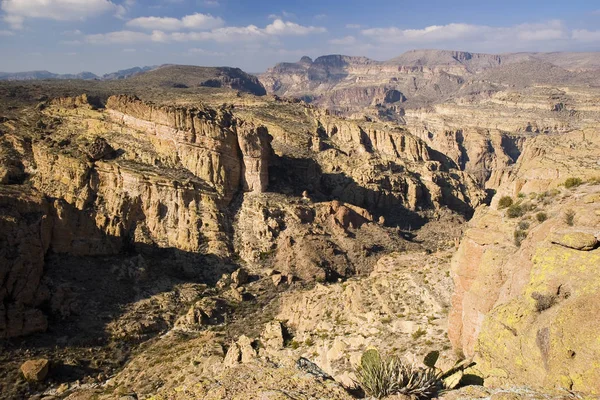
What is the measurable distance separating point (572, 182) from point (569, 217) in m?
6.86

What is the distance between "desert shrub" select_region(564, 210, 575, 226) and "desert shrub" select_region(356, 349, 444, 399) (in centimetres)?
719

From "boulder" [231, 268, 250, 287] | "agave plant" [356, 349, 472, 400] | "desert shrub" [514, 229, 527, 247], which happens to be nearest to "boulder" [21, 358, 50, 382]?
"boulder" [231, 268, 250, 287]

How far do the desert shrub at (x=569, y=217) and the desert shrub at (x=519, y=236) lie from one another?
207cm

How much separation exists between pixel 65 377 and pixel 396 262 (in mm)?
27340

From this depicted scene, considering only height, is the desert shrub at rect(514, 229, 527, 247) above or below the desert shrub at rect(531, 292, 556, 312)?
above

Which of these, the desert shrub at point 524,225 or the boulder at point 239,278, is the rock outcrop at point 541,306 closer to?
the desert shrub at point 524,225

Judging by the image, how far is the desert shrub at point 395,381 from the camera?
1138 cm

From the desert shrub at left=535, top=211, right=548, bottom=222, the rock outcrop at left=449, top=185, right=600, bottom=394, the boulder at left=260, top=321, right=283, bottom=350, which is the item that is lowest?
the boulder at left=260, top=321, right=283, bottom=350

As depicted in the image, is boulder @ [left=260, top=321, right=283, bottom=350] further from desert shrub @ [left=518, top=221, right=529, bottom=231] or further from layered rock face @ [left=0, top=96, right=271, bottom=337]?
layered rock face @ [left=0, top=96, right=271, bottom=337]

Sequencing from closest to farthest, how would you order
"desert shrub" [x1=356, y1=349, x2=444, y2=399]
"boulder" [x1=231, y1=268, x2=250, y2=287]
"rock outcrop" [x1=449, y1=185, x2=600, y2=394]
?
"rock outcrop" [x1=449, y1=185, x2=600, y2=394]
"desert shrub" [x1=356, y1=349, x2=444, y2=399]
"boulder" [x1=231, y1=268, x2=250, y2=287]

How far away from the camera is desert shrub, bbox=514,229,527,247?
17466mm

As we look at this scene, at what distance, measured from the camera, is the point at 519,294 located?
45.4ft

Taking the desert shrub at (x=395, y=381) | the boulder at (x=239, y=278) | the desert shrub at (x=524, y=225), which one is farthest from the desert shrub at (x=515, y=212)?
the boulder at (x=239, y=278)

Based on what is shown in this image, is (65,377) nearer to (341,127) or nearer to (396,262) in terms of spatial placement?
(396,262)
